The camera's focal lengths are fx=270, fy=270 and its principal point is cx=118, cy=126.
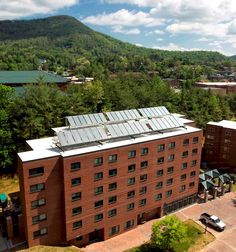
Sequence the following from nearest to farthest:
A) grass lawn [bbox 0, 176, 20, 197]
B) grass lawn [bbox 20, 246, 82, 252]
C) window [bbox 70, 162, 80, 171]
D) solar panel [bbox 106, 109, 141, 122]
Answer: grass lawn [bbox 20, 246, 82, 252] < window [bbox 70, 162, 80, 171] < solar panel [bbox 106, 109, 141, 122] < grass lawn [bbox 0, 176, 20, 197]

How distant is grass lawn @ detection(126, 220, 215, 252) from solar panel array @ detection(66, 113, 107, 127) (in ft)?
67.7

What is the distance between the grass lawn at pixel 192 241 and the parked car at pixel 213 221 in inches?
74.4

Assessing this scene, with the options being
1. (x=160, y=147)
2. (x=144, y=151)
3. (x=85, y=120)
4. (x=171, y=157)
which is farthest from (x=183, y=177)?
(x=85, y=120)

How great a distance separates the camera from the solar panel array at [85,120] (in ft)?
140

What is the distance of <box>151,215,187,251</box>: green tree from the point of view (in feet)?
126

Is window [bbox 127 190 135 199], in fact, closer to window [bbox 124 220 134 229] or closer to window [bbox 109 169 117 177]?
window [bbox 124 220 134 229]

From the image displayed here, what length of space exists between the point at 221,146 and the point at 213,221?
30.2 metres

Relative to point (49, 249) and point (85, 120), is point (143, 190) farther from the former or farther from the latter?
point (49, 249)

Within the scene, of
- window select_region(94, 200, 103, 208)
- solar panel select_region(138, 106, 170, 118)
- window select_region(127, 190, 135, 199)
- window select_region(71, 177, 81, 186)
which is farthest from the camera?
solar panel select_region(138, 106, 170, 118)

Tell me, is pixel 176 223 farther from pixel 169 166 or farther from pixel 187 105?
pixel 187 105

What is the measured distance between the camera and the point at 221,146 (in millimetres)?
73312

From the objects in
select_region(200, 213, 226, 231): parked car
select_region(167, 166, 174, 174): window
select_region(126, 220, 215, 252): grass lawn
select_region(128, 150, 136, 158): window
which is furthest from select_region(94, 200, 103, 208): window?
select_region(200, 213, 226, 231): parked car

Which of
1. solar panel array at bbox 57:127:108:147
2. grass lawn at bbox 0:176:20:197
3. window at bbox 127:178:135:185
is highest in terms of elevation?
solar panel array at bbox 57:127:108:147

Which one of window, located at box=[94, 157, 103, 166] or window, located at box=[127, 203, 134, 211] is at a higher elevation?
window, located at box=[94, 157, 103, 166]
